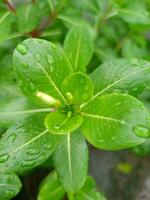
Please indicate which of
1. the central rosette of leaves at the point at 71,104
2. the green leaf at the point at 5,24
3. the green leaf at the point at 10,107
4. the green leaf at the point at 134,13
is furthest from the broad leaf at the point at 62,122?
the green leaf at the point at 134,13

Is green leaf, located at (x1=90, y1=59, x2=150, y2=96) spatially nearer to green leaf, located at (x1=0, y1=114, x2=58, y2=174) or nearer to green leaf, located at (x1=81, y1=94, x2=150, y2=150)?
green leaf, located at (x1=81, y1=94, x2=150, y2=150)

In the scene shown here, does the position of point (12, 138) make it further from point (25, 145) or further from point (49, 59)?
point (49, 59)

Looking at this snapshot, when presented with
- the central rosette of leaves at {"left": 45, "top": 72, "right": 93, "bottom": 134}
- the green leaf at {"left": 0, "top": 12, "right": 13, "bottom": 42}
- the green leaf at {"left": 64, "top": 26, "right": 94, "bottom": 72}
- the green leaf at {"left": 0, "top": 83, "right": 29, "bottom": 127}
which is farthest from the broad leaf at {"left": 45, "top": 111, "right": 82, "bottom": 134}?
the green leaf at {"left": 0, "top": 12, "right": 13, "bottom": 42}

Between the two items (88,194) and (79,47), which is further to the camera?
(88,194)

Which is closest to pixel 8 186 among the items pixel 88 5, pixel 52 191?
pixel 52 191

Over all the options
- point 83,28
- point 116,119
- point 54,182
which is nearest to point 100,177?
point 54,182

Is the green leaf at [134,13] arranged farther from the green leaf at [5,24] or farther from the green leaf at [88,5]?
the green leaf at [5,24]
